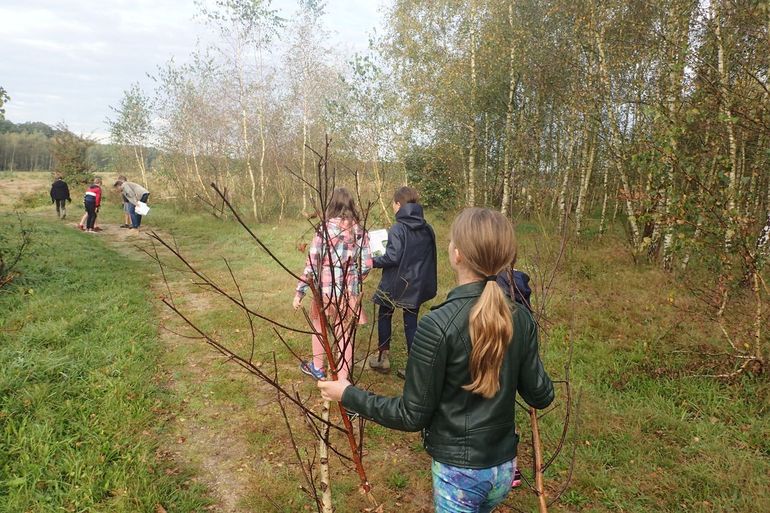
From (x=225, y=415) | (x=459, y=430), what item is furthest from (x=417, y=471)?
(x=459, y=430)

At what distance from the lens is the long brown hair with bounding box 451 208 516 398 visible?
152cm

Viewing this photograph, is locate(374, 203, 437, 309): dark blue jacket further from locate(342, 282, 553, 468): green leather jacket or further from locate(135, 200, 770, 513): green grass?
locate(342, 282, 553, 468): green leather jacket

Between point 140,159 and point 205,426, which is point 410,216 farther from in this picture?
point 140,159

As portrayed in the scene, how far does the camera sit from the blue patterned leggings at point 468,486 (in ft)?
5.45

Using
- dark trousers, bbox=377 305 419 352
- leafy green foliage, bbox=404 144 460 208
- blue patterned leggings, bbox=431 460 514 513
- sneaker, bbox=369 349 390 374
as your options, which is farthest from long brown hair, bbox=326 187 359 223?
leafy green foliage, bbox=404 144 460 208

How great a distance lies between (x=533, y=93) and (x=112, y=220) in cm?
1615

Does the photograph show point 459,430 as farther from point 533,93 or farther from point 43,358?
point 533,93

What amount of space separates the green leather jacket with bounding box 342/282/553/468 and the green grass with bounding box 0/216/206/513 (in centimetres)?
232

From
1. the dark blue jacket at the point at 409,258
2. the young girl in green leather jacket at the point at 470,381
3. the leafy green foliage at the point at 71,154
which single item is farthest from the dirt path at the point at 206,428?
the leafy green foliage at the point at 71,154

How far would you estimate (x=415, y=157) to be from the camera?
15.3 m

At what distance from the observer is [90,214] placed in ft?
45.2

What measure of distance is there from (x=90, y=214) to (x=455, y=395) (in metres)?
15.5

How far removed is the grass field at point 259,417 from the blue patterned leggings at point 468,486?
2.49 ft

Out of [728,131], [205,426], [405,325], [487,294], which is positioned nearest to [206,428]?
[205,426]
